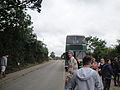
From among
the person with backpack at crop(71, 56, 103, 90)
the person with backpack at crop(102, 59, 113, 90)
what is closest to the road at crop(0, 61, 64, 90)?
the person with backpack at crop(102, 59, 113, 90)

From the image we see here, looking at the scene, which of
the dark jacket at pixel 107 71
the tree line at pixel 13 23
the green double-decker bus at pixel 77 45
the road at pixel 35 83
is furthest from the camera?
the green double-decker bus at pixel 77 45

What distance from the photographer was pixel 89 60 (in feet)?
15.1

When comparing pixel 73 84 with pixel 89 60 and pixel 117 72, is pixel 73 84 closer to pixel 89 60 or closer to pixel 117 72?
pixel 89 60

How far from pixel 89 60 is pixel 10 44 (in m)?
17.7

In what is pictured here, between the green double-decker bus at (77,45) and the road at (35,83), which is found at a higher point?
the green double-decker bus at (77,45)

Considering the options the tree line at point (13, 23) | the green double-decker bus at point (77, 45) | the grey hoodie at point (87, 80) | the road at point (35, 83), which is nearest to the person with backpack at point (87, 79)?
the grey hoodie at point (87, 80)

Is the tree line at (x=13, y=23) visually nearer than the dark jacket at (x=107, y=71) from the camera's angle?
No

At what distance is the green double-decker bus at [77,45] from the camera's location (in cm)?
2394

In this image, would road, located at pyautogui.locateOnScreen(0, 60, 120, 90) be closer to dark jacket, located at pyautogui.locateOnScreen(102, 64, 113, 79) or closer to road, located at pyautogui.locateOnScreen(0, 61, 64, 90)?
road, located at pyautogui.locateOnScreen(0, 61, 64, 90)

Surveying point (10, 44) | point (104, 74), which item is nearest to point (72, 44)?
point (10, 44)

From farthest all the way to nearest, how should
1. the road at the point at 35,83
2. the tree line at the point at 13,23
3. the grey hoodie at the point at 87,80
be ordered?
the tree line at the point at 13,23 → the road at the point at 35,83 → the grey hoodie at the point at 87,80

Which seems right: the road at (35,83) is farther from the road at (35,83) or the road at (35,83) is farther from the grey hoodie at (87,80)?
the grey hoodie at (87,80)

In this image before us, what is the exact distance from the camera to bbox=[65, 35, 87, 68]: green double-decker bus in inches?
942

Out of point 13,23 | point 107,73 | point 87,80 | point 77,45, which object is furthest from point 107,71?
point 77,45
